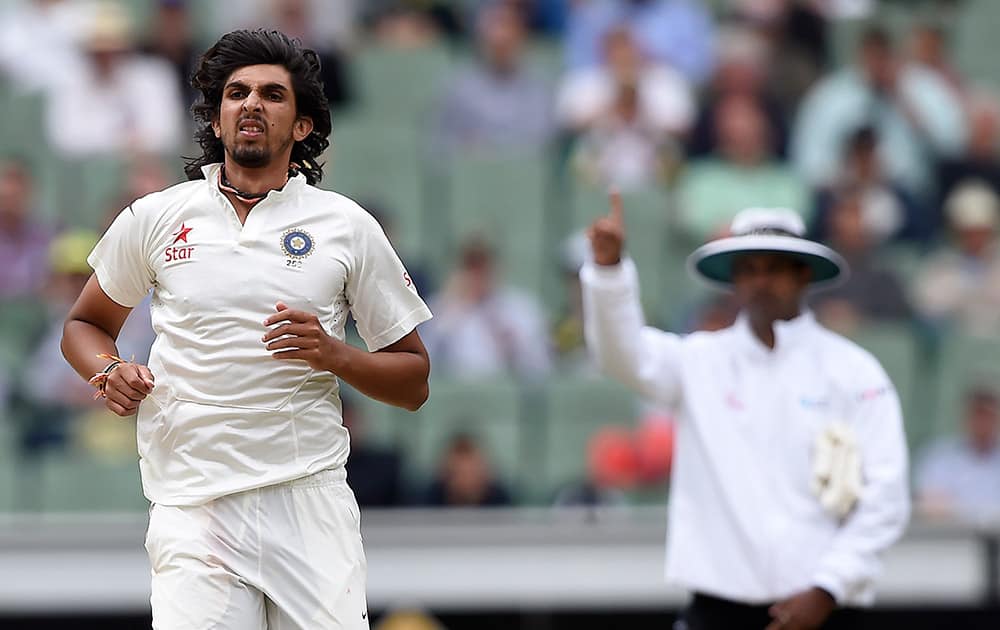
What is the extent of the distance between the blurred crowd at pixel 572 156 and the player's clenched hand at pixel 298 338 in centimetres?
500

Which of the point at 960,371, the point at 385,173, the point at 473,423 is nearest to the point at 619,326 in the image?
the point at 473,423

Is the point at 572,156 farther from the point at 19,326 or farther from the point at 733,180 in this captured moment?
the point at 19,326

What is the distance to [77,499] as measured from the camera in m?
9.17

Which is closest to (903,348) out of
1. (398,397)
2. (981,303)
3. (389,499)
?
(981,303)

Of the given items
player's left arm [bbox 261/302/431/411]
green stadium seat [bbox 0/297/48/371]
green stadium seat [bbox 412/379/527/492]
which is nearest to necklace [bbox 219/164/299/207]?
player's left arm [bbox 261/302/431/411]

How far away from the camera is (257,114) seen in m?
4.45

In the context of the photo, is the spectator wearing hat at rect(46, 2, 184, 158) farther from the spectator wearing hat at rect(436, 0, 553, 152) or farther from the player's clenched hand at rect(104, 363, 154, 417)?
the player's clenched hand at rect(104, 363, 154, 417)

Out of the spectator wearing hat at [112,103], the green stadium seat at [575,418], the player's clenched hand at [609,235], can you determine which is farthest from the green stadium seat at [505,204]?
the player's clenched hand at [609,235]

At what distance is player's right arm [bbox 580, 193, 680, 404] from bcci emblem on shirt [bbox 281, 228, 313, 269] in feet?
4.86

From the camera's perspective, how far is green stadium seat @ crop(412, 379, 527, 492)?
9.60 meters

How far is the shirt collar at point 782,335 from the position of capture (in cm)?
594

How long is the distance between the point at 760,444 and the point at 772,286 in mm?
533

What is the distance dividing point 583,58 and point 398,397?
7.80 meters

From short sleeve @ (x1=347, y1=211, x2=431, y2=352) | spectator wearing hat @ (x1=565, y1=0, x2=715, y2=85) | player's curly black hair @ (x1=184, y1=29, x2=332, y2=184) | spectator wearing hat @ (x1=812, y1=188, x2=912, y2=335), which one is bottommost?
short sleeve @ (x1=347, y1=211, x2=431, y2=352)
